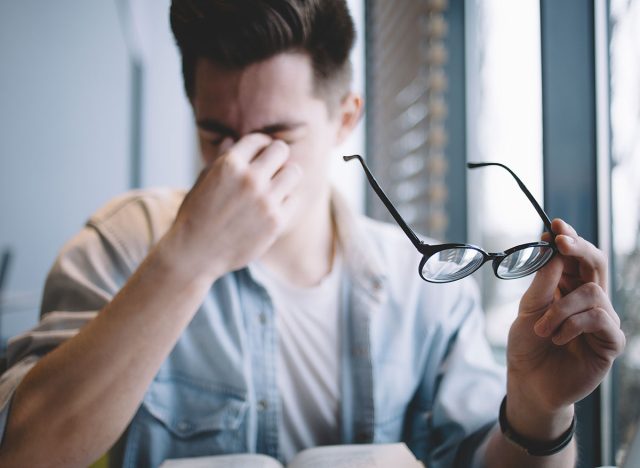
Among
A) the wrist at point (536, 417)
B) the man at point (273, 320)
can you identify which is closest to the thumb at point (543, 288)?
the man at point (273, 320)

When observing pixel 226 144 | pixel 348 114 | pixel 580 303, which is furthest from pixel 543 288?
pixel 348 114

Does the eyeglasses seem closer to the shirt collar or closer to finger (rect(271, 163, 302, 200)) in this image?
finger (rect(271, 163, 302, 200))

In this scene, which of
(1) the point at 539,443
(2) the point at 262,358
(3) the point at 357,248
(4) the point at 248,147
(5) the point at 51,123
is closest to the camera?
(1) the point at 539,443

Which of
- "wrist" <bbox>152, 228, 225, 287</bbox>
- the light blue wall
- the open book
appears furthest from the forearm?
the light blue wall

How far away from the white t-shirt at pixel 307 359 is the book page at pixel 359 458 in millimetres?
203

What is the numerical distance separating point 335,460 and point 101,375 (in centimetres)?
30

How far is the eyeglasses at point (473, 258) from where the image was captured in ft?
1.55

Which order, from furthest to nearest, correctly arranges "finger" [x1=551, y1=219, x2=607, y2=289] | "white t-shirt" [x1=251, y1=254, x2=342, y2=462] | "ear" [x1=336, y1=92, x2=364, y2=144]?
1. "ear" [x1=336, y1=92, x2=364, y2=144]
2. "white t-shirt" [x1=251, y1=254, x2=342, y2=462]
3. "finger" [x1=551, y1=219, x2=607, y2=289]

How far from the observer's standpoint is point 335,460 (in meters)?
0.58

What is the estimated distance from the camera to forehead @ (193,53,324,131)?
0.76 m

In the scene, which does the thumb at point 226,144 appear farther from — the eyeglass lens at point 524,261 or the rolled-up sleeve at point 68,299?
the eyeglass lens at point 524,261

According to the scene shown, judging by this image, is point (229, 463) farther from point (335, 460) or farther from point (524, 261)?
point (524, 261)

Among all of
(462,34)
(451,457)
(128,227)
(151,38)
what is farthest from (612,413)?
(151,38)

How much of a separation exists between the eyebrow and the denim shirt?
231 mm
